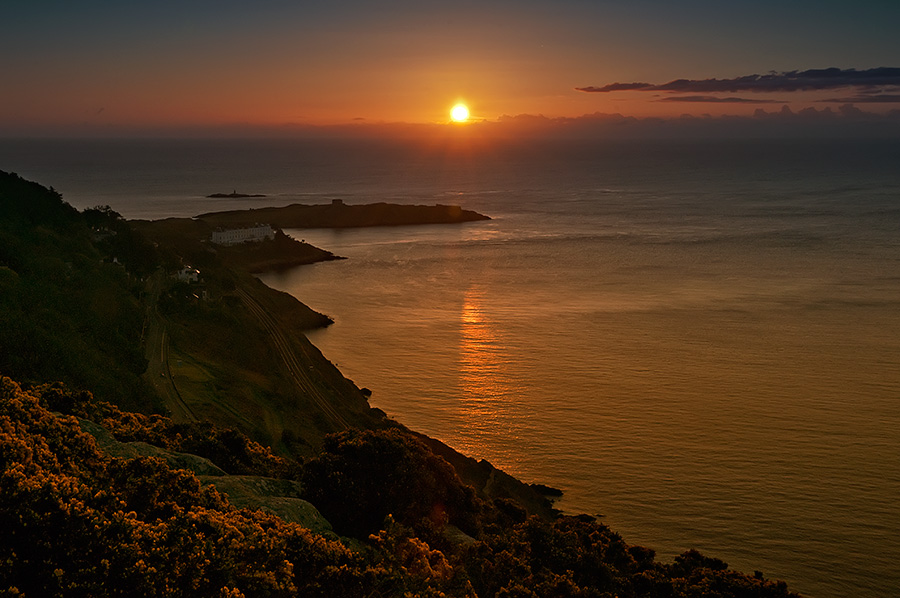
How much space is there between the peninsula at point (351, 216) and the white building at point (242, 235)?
27.9 meters

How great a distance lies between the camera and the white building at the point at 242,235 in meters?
89.8

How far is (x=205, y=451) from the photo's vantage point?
20.1 meters

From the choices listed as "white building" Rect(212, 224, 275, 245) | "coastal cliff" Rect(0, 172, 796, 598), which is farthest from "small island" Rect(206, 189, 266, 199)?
"coastal cliff" Rect(0, 172, 796, 598)

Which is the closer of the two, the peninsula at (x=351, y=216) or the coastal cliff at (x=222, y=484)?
the coastal cliff at (x=222, y=484)

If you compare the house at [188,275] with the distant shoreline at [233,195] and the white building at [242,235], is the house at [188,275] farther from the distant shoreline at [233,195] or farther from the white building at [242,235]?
the distant shoreline at [233,195]

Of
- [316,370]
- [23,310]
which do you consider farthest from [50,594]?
[316,370]

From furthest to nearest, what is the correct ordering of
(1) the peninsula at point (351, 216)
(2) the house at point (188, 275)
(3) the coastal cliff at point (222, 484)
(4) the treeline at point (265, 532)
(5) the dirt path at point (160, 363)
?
(1) the peninsula at point (351, 216) → (2) the house at point (188, 275) → (5) the dirt path at point (160, 363) → (3) the coastal cliff at point (222, 484) → (4) the treeline at point (265, 532)

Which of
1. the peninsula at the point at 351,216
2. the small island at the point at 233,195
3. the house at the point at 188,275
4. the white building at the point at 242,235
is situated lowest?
the house at the point at 188,275

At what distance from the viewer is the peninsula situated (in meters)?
123

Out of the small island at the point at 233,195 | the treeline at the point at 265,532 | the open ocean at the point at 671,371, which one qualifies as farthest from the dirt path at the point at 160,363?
the small island at the point at 233,195

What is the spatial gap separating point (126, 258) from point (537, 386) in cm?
2760

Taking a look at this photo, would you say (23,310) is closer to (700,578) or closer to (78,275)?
(78,275)

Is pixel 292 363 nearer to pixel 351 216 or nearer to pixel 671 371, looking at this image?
pixel 671 371

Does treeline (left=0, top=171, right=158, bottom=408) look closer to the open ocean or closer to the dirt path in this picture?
the dirt path
